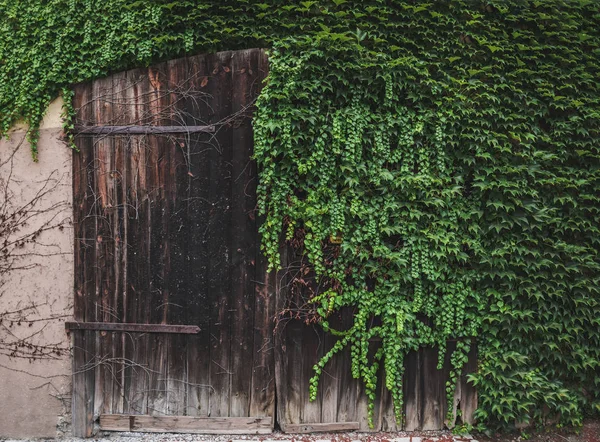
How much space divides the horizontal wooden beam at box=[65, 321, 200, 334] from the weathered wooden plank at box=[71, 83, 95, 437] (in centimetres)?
7

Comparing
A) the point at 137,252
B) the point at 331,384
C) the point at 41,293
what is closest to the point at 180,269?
the point at 137,252

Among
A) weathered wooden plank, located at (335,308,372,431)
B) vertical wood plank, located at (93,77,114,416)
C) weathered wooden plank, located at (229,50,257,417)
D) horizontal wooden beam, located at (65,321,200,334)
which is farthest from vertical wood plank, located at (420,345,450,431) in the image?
vertical wood plank, located at (93,77,114,416)

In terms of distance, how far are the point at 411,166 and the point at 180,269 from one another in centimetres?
232

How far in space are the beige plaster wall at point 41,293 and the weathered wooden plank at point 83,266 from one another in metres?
0.07

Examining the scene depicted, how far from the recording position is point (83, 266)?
12.7ft

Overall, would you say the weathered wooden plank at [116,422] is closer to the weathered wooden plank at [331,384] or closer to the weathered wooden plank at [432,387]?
the weathered wooden plank at [331,384]

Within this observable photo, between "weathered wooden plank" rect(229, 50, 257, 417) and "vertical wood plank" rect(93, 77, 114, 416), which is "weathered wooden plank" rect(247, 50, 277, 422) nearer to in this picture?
"weathered wooden plank" rect(229, 50, 257, 417)

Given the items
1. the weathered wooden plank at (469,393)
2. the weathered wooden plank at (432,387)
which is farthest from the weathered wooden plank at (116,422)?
the weathered wooden plank at (469,393)

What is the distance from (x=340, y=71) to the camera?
3.74 meters

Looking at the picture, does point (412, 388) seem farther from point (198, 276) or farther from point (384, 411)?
point (198, 276)

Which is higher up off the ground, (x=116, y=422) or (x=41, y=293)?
(x=41, y=293)

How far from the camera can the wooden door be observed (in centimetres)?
384

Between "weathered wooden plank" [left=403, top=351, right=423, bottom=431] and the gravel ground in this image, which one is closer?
the gravel ground

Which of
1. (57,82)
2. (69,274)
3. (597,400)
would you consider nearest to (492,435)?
(597,400)
